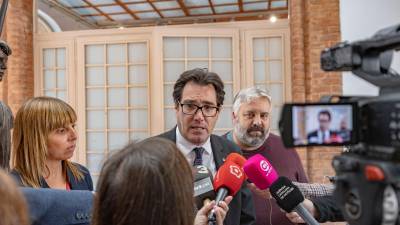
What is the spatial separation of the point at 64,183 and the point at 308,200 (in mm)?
856

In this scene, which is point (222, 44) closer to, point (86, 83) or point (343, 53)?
point (86, 83)

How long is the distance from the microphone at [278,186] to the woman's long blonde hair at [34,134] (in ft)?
2.13

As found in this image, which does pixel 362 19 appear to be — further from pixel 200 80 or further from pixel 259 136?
pixel 200 80

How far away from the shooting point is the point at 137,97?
509 centimetres

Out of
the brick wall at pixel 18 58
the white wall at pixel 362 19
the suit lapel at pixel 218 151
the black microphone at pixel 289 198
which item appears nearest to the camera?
the black microphone at pixel 289 198

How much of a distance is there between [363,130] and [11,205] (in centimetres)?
54

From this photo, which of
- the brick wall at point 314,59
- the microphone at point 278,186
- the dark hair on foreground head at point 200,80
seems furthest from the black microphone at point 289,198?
the brick wall at point 314,59

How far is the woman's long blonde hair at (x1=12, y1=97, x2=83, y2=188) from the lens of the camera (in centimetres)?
147

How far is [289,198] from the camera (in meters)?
1.28

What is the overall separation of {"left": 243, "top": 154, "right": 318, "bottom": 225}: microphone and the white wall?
9.05 feet

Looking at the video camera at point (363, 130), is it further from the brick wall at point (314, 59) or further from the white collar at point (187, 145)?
the brick wall at point (314, 59)

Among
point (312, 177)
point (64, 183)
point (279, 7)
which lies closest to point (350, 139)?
point (64, 183)

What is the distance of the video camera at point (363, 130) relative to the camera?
65cm

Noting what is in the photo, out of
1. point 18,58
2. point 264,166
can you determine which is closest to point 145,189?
point 264,166
